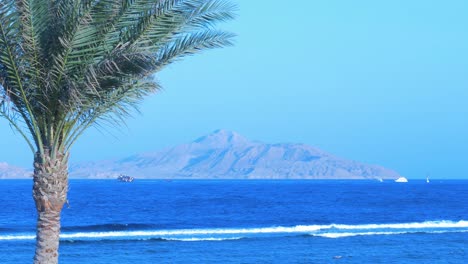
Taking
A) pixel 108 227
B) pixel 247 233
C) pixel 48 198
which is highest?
pixel 108 227

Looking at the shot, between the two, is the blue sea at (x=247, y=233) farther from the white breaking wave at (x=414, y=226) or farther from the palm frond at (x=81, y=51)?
the palm frond at (x=81, y=51)

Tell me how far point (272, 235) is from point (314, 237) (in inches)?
144

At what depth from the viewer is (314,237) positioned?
43.3 meters

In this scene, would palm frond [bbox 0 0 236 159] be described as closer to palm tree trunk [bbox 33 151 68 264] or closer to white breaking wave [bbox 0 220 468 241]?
palm tree trunk [bbox 33 151 68 264]

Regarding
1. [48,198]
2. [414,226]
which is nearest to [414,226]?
[414,226]

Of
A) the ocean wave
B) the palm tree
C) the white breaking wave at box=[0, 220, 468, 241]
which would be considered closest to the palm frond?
the palm tree

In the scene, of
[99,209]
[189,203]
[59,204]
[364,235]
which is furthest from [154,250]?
[189,203]

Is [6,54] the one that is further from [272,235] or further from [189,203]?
[189,203]

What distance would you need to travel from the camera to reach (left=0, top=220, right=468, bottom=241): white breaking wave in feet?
146

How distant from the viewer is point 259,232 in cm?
4894

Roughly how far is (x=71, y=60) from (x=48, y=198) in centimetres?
224

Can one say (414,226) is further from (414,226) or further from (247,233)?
(247,233)

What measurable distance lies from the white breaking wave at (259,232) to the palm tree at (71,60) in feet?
101

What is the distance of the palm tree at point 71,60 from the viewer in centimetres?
1141
